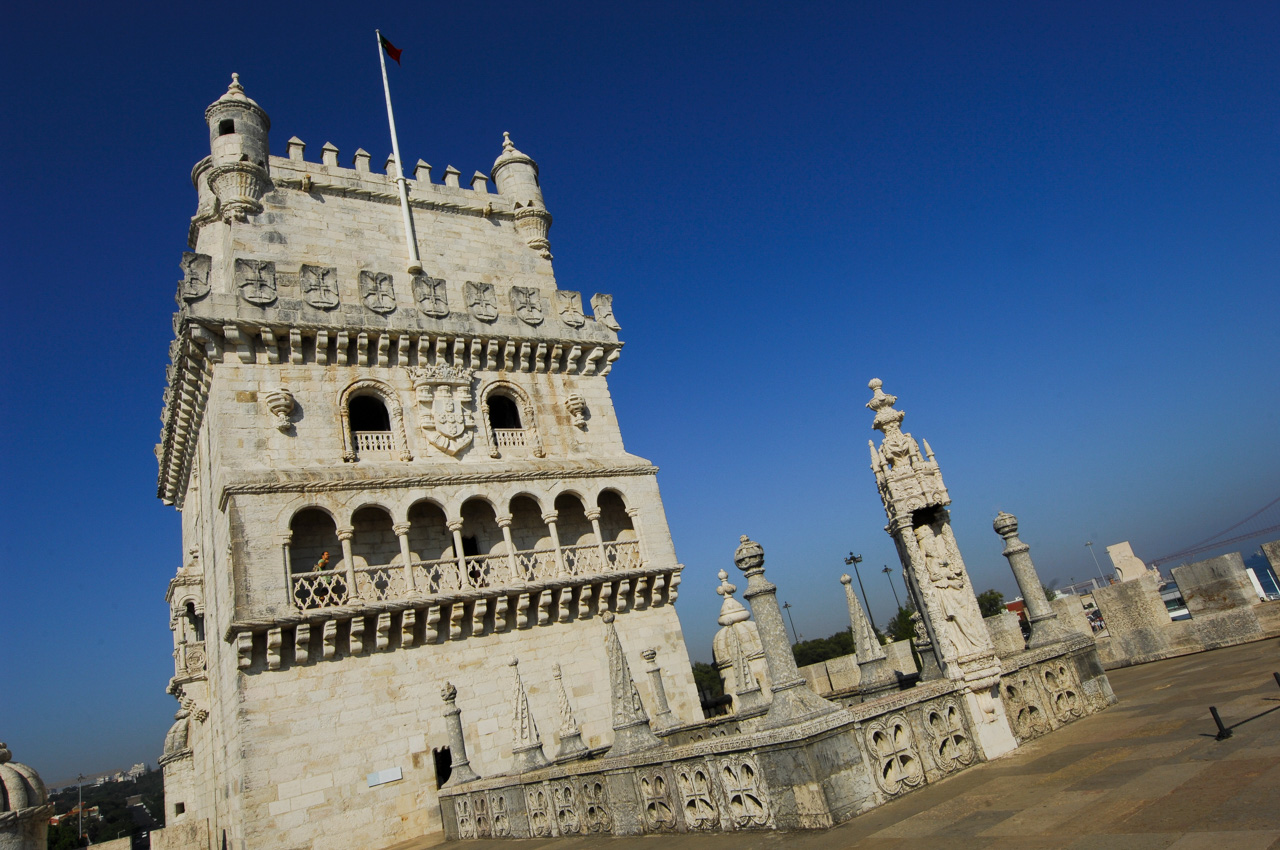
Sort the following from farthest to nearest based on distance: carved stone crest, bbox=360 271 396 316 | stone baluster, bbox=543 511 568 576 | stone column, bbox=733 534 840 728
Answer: carved stone crest, bbox=360 271 396 316
stone baluster, bbox=543 511 568 576
stone column, bbox=733 534 840 728

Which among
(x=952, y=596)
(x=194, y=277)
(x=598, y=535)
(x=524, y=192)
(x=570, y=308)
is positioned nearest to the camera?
(x=952, y=596)

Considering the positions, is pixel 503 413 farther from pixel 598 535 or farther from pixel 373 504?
pixel 373 504

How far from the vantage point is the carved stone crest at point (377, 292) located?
780 inches

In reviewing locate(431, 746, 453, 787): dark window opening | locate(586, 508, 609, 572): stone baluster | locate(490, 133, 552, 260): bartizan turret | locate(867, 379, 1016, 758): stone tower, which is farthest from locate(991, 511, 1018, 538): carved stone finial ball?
locate(490, 133, 552, 260): bartizan turret

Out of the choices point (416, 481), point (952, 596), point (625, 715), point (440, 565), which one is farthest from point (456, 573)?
point (952, 596)

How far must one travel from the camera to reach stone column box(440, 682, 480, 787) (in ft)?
48.1

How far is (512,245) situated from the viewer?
24.4 metres

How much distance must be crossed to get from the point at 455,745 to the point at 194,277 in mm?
12483

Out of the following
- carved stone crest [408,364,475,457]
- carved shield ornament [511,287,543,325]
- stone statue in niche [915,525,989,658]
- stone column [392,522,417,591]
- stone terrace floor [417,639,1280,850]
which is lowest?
stone terrace floor [417,639,1280,850]

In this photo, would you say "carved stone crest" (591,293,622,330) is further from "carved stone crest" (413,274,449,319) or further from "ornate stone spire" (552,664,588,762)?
"ornate stone spire" (552,664,588,762)

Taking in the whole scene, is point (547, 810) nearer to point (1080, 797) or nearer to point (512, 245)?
point (1080, 797)

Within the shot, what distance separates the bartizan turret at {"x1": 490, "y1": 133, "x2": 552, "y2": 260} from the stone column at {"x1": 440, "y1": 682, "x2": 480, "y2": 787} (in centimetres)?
1458

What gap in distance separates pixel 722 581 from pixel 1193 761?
8.38 meters

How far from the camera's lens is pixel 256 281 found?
725 inches
